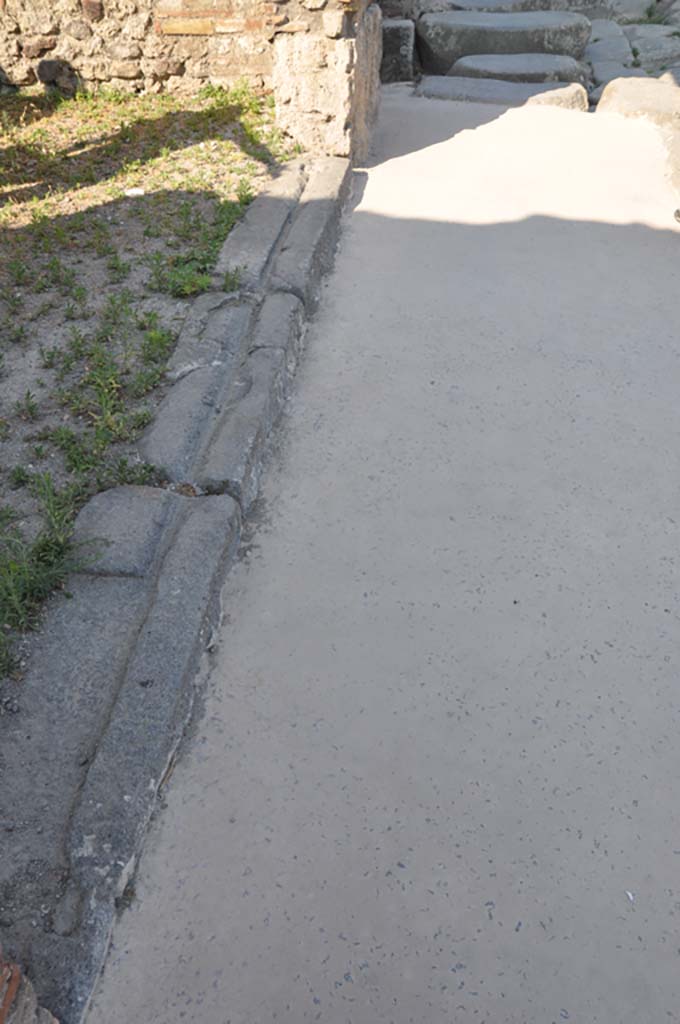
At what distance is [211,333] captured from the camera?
12.3ft

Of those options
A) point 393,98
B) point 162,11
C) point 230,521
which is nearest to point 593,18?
point 393,98

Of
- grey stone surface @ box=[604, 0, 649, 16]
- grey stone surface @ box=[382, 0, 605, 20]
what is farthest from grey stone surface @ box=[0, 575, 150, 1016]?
grey stone surface @ box=[604, 0, 649, 16]

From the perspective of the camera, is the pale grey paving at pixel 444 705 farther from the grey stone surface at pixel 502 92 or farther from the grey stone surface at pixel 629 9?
the grey stone surface at pixel 629 9

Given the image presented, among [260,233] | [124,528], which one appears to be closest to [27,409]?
[124,528]

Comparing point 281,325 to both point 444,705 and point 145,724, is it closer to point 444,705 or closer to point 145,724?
point 444,705

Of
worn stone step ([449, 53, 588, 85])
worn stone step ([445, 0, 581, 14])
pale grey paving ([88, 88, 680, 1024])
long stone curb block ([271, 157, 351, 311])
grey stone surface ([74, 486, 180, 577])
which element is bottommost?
pale grey paving ([88, 88, 680, 1024])

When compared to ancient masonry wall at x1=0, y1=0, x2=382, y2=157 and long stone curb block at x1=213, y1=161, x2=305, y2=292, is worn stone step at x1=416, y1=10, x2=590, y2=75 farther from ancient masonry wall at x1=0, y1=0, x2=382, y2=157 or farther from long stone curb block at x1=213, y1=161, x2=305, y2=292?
long stone curb block at x1=213, y1=161, x2=305, y2=292

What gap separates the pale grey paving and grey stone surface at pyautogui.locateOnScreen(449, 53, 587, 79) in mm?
4511

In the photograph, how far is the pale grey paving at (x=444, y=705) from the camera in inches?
74.4

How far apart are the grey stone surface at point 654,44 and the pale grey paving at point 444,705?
638cm

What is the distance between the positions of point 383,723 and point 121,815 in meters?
0.74

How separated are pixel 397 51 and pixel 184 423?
628cm

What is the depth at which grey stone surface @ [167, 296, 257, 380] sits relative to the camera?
3588 millimetres

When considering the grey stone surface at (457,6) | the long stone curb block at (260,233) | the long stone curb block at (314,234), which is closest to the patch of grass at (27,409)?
the long stone curb block at (260,233)
